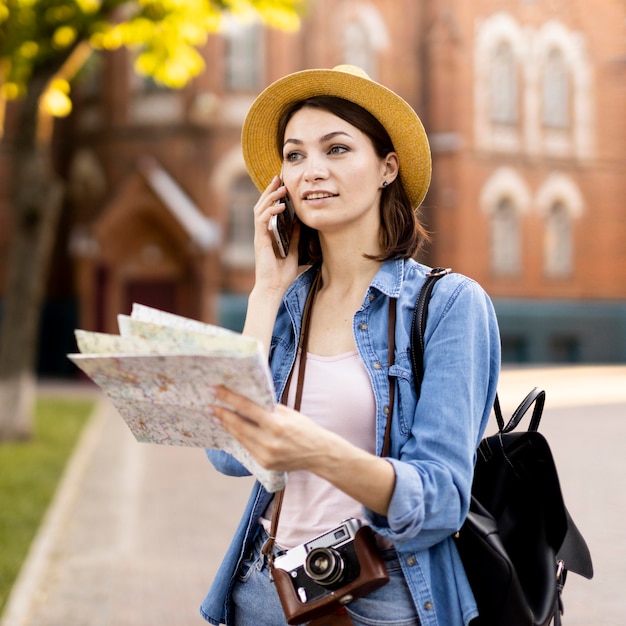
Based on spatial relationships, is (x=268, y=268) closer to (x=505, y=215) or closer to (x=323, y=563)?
(x=323, y=563)

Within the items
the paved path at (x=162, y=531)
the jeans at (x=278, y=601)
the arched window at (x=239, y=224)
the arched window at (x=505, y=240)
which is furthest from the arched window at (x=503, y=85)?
the jeans at (x=278, y=601)

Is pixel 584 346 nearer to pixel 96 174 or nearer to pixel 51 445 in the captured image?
pixel 96 174

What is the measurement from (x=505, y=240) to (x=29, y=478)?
58.5 ft

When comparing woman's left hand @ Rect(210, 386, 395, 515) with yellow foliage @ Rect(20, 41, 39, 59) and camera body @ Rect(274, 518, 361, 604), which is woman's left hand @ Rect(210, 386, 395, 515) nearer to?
camera body @ Rect(274, 518, 361, 604)

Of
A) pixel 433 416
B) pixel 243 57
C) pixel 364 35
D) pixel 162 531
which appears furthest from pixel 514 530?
pixel 364 35

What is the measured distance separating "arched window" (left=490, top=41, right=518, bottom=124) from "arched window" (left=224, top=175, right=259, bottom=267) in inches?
284

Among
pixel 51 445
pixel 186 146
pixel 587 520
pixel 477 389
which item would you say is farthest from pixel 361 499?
pixel 186 146

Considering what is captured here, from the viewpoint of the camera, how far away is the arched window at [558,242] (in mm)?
25359

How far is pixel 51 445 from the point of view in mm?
12344

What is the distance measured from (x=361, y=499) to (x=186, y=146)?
76.2ft

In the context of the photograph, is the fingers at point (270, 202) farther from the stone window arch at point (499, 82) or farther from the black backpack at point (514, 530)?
the stone window arch at point (499, 82)

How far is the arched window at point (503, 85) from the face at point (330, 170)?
23.8 m

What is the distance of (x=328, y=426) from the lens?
2080 mm

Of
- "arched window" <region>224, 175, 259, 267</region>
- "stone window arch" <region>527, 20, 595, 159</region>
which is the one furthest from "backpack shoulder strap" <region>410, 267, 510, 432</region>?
"stone window arch" <region>527, 20, 595, 159</region>
